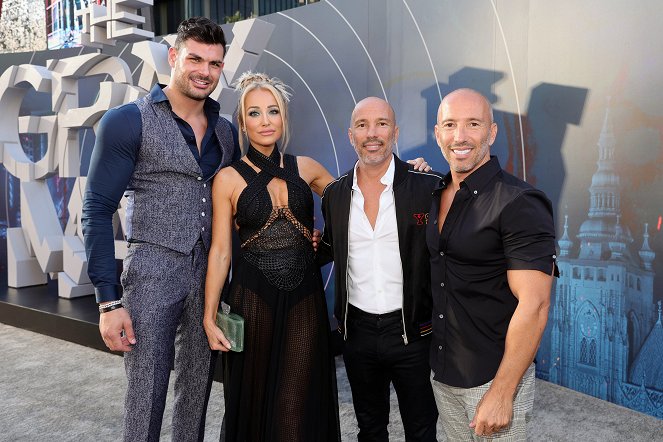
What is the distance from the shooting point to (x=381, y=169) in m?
2.11

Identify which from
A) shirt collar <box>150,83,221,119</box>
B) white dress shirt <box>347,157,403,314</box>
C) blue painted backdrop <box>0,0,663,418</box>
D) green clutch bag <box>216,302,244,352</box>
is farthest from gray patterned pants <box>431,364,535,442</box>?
blue painted backdrop <box>0,0,663,418</box>

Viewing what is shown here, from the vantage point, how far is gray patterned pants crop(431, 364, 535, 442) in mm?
1519

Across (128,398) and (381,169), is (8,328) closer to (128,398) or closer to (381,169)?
(128,398)

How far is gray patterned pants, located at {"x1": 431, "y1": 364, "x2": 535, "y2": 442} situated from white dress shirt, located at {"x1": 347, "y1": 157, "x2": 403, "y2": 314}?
Answer: 40cm

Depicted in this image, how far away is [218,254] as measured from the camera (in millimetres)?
2125

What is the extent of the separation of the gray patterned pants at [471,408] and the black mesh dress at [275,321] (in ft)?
2.13

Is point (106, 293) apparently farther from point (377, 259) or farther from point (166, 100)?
point (377, 259)

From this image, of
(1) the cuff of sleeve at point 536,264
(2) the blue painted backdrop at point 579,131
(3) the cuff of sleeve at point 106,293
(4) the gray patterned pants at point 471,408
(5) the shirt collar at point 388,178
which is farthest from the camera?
(2) the blue painted backdrop at point 579,131

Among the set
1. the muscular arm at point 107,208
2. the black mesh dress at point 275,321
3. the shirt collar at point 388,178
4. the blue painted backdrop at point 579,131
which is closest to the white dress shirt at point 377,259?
the shirt collar at point 388,178

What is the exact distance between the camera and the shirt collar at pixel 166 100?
2.11m

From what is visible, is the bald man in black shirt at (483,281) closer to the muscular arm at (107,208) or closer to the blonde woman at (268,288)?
the blonde woman at (268,288)

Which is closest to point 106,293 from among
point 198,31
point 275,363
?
point 275,363

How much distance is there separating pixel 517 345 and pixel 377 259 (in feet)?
2.30

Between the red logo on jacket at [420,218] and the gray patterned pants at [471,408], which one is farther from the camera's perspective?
the red logo on jacket at [420,218]
